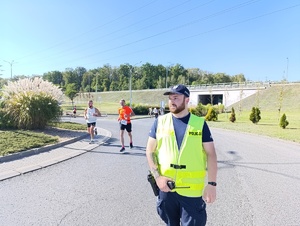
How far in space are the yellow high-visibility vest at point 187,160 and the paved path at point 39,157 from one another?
481cm

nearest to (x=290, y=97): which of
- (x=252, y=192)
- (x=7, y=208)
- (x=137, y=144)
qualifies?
(x=137, y=144)

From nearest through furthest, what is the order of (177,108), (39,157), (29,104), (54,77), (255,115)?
(177,108)
(39,157)
(29,104)
(255,115)
(54,77)

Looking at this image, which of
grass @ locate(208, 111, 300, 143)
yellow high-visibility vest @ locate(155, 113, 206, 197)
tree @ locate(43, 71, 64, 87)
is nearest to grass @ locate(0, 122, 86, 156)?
yellow high-visibility vest @ locate(155, 113, 206, 197)

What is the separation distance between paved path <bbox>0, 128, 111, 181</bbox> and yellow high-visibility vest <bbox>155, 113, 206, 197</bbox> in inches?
189

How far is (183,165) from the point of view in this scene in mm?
2395

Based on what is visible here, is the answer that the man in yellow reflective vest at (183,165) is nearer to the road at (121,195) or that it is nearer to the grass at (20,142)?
the road at (121,195)

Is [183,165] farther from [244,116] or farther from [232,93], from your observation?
[232,93]

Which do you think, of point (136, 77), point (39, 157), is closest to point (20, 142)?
point (39, 157)

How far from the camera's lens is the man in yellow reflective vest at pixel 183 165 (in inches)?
94.0

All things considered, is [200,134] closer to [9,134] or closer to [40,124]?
[9,134]

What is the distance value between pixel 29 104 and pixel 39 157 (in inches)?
230

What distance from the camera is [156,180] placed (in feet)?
8.34

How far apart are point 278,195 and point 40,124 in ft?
38.9

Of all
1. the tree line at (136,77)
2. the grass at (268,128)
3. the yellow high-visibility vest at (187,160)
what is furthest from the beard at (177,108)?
the tree line at (136,77)
